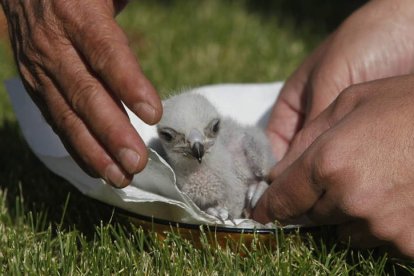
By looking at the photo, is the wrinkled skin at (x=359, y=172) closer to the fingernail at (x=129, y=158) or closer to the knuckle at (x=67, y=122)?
the fingernail at (x=129, y=158)

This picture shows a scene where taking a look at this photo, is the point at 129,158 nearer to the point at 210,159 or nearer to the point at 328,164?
the point at 328,164

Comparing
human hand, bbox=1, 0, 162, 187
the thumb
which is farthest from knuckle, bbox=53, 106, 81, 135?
the thumb

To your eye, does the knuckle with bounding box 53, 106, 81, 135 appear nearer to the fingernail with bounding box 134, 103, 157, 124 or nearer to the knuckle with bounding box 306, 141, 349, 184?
the fingernail with bounding box 134, 103, 157, 124

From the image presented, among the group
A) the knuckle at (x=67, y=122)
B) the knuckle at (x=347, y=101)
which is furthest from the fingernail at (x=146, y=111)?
the knuckle at (x=347, y=101)

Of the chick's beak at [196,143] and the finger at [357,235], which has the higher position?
the chick's beak at [196,143]

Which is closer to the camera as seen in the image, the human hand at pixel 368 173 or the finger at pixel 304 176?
the human hand at pixel 368 173

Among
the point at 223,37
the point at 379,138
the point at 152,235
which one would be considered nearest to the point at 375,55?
the point at 379,138
